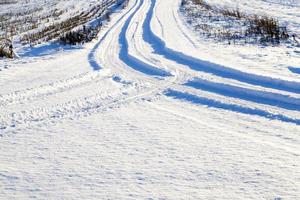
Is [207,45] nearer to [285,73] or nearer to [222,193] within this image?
[285,73]

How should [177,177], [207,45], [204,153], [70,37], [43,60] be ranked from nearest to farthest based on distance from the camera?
1. [177,177]
2. [204,153]
3. [43,60]
4. [207,45]
5. [70,37]

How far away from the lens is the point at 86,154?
16.6ft

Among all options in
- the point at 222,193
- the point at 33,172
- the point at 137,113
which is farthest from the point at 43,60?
the point at 222,193

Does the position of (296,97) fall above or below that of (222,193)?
above

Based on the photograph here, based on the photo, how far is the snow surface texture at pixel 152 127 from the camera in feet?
14.1

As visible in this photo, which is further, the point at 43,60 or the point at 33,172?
the point at 43,60

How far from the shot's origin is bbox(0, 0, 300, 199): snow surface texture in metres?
4.29

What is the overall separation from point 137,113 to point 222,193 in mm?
2715

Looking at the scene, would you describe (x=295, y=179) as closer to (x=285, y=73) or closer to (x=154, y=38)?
(x=285, y=73)

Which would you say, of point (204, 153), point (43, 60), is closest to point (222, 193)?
point (204, 153)

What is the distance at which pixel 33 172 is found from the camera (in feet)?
15.2

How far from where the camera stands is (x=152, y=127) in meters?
5.95

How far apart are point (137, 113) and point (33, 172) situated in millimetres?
2273

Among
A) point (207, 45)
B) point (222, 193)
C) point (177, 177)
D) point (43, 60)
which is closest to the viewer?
point (222, 193)
